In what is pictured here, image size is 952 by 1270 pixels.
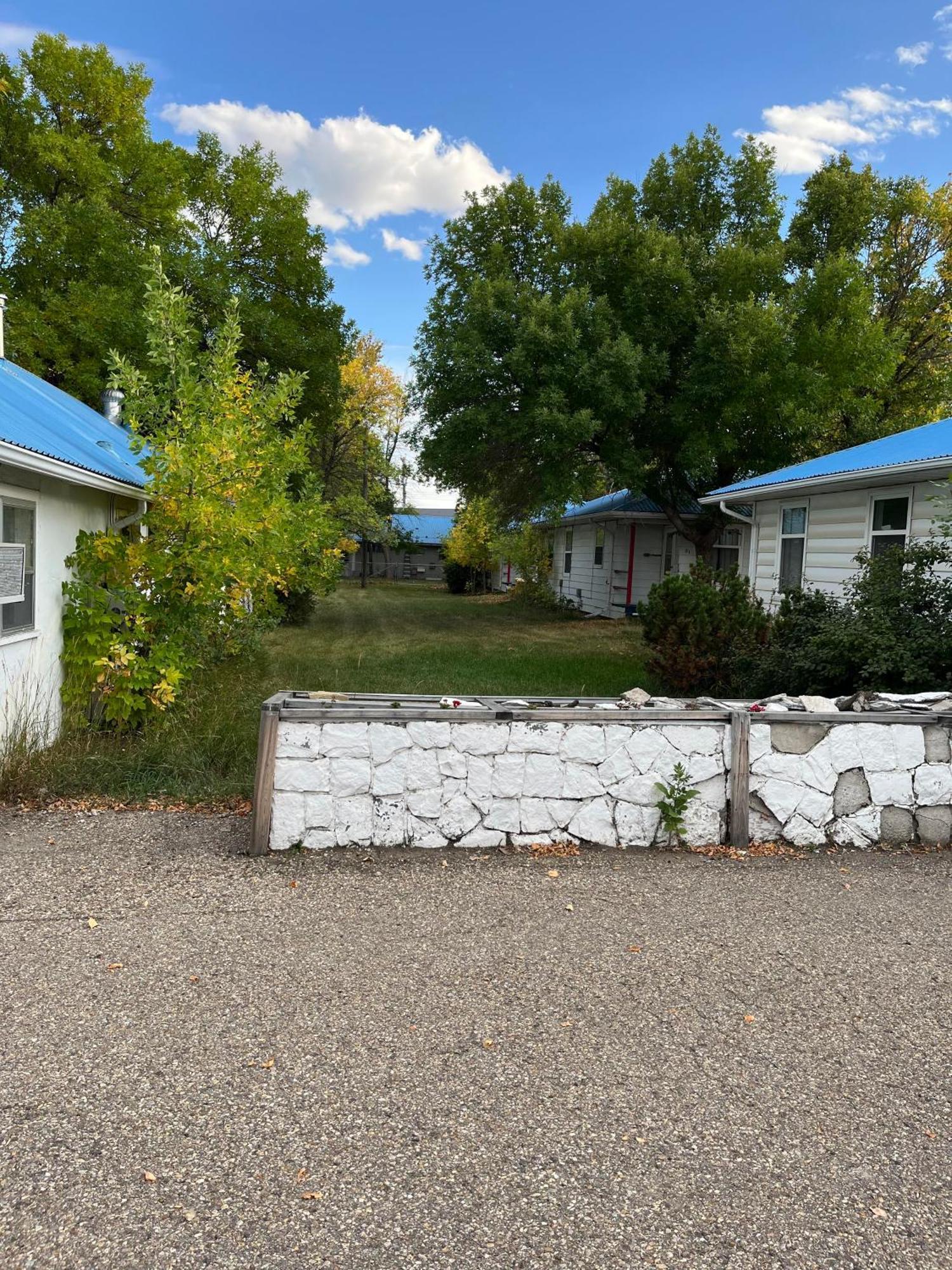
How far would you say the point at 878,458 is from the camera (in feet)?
35.3

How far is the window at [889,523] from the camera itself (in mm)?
10617

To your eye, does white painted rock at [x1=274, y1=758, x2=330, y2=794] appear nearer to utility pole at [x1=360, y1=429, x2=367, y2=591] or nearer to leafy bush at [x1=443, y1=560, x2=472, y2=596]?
utility pole at [x1=360, y1=429, x2=367, y2=591]

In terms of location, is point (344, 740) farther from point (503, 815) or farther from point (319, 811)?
point (503, 815)

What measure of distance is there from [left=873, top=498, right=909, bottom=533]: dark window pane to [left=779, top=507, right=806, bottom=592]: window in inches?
68.5

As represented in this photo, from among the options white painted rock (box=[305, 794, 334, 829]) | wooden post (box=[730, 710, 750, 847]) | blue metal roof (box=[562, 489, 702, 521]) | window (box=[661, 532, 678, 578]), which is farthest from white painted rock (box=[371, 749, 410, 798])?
window (box=[661, 532, 678, 578])

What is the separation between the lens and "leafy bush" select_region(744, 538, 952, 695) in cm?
747

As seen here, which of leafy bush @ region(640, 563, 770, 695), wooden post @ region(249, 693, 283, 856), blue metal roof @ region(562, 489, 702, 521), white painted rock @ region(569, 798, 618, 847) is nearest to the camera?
wooden post @ region(249, 693, 283, 856)

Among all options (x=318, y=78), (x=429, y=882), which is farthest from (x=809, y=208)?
(x=429, y=882)

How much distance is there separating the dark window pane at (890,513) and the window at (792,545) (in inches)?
68.5

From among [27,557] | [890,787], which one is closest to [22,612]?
[27,557]

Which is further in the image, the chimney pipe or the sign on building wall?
the chimney pipe

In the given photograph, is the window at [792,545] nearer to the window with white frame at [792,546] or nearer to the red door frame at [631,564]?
the window with white frame at [792,546]

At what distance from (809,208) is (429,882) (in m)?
23.2

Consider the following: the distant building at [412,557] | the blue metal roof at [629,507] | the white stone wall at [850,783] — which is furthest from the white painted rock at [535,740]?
the distant building at [412,557]
